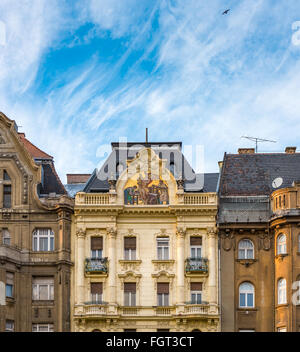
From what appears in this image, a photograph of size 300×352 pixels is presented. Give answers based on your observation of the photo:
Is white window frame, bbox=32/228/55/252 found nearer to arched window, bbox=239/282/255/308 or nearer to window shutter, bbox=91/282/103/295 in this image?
window shutter, bbox=91/282/103/295

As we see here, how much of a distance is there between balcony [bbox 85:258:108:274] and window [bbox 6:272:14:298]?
528cm

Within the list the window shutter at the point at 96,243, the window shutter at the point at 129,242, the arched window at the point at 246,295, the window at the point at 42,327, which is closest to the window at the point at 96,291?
the window shutter at the point at 96,243

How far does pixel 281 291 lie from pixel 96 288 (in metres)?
13.1

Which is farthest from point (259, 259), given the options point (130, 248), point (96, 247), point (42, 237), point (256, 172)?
point (42, 237)

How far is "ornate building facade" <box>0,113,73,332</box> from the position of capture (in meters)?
64.3

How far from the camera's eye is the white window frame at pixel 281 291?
64.1 metres

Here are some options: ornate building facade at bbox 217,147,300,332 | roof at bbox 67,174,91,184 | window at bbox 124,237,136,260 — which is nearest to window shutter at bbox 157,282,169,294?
window at bbox 124,237,136,260

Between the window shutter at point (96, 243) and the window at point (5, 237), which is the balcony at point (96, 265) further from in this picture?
the window at point (5, 237)

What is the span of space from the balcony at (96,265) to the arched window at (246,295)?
9749 mm
